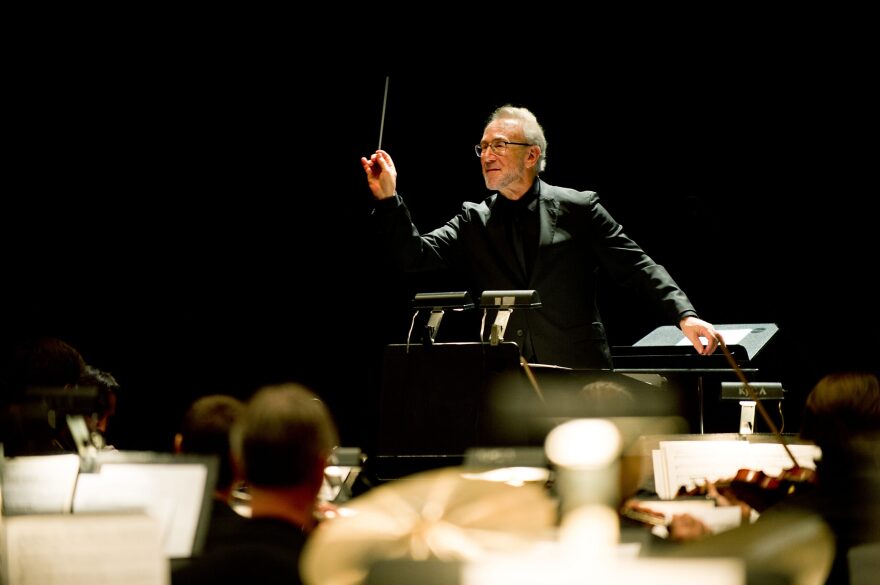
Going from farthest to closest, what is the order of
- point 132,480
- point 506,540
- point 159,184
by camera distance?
1. point 159,184
2. point 132,480
3. point 506,540

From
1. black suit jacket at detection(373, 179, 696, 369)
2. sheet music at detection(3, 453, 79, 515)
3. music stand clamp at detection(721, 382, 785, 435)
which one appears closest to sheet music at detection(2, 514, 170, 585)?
sheet music at detection(3, 453, 79, 515)

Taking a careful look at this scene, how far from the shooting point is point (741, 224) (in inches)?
223

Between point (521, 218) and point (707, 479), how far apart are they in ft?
4.04

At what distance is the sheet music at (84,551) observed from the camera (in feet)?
4.57

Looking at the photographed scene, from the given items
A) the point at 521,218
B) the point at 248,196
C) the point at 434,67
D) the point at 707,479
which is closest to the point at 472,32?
the point at 434,67

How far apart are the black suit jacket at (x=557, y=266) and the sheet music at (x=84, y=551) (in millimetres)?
1842

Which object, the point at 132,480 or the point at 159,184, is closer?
the point at 132,480

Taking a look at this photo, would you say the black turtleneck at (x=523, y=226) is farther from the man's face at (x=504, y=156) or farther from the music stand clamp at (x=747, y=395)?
the music stand clamp at (x=747, y=395)

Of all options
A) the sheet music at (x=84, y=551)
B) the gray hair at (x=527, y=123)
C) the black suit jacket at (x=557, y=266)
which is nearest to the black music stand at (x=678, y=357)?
the black suit jacket at (x=557, y=266)

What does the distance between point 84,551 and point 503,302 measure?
5.11ft

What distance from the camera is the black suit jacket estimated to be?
10.7 feet

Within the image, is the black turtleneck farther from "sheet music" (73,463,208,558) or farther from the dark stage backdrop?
the dark stage backdrop

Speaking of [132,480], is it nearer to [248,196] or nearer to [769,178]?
[248,196]

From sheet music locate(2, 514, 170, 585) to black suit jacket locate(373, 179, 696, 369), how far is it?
1.84m
